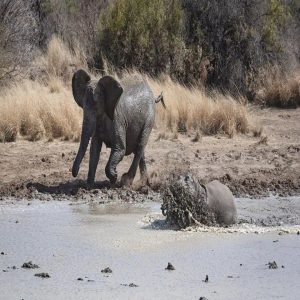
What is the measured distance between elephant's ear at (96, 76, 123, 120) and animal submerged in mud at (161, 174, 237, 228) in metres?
2.60

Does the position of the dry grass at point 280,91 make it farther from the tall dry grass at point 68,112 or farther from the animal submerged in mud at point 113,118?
the animal submerged in mud at point 113,118

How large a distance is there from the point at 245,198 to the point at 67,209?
247 centimetres

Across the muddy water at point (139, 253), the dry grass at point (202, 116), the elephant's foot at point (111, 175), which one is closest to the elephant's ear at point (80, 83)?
the elephant's foot at point (111, 175)

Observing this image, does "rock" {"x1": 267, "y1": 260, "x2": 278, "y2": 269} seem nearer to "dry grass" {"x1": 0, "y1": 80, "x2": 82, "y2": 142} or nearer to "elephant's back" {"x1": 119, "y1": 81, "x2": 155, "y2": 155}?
"elephant's back" {"x1": 119, "y1": 81, "x2": 155, "y2": 155}

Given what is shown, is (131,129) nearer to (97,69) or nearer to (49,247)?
(49,247)

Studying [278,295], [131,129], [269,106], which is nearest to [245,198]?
[131,129]

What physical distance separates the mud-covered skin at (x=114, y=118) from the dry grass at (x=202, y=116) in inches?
124

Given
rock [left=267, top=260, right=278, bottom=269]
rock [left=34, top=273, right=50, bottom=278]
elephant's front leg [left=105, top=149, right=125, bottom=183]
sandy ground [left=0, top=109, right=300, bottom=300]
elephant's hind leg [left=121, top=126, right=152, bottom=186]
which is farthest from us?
elephant's hind leg [left=121, top=126, right=152, bottom=186]

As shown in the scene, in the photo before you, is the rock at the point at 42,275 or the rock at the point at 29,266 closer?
the rock at the point at 42,275

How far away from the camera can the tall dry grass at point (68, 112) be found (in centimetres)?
1692

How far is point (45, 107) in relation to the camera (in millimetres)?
17516

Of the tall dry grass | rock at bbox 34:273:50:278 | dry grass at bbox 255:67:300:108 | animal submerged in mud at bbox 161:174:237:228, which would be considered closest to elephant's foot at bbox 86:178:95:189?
the tall dry grass

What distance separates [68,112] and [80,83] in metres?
3.39

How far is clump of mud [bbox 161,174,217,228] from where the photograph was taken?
437 inches
